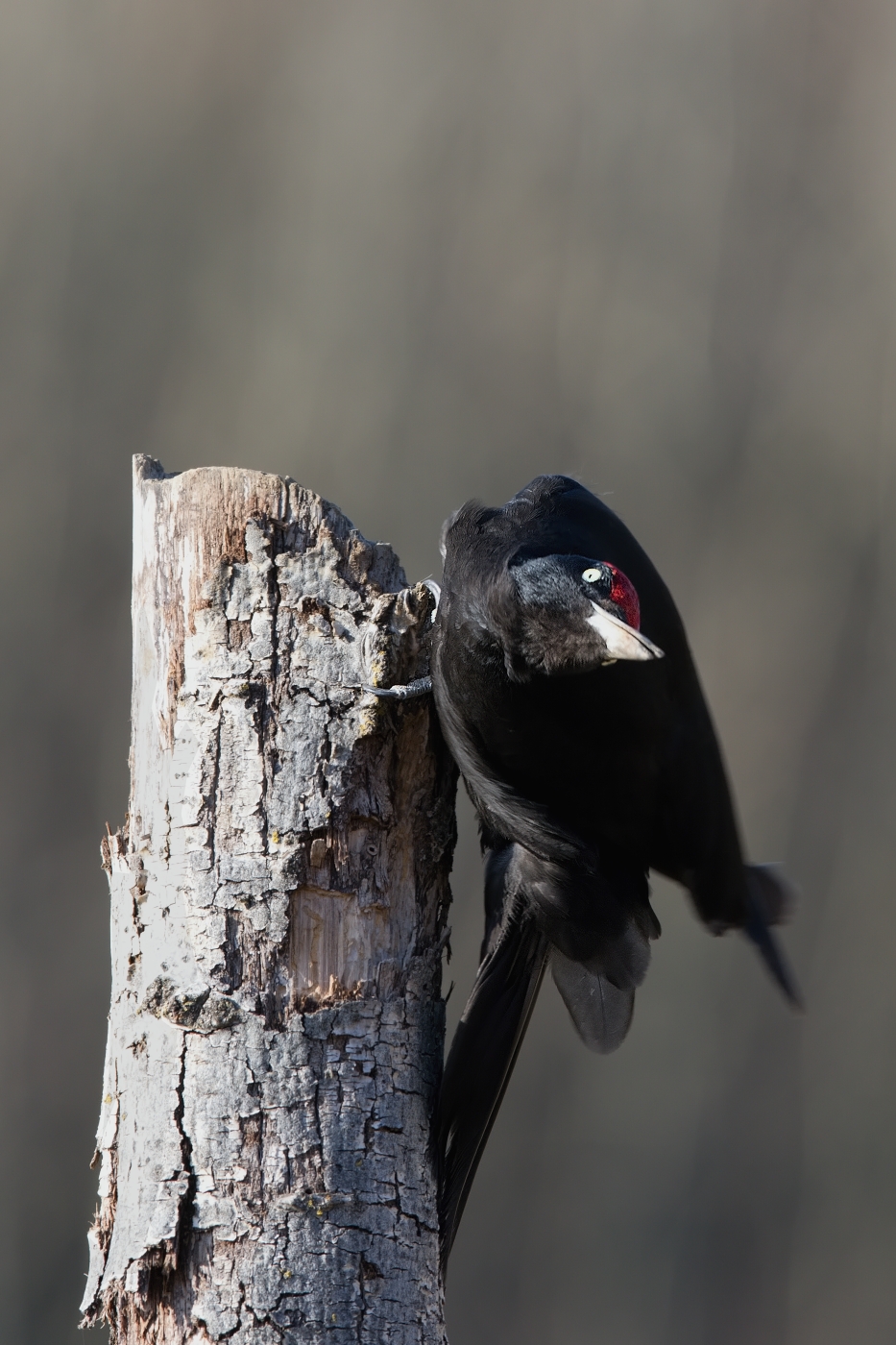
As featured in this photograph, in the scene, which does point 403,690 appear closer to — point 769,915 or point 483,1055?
point 483,1055

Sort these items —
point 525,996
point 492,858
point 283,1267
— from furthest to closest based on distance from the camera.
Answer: point 492,858 → point 525,996 → point 283,1267

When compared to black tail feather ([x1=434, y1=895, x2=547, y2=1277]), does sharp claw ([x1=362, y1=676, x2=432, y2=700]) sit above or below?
above

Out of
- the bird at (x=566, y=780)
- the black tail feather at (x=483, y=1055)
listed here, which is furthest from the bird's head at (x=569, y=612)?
the black tail feather at (x=483, y=1055)

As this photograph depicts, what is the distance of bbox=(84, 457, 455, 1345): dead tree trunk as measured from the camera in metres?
1.33

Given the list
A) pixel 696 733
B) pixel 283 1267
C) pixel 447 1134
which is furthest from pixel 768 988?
pixel 283 1267

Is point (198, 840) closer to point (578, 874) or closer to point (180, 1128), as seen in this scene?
point (180, 1128)

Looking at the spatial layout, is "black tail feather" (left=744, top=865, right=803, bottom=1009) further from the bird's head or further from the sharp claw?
the sharp claw

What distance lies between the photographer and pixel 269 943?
1.42m

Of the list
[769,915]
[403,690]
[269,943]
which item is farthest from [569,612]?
[769,915]

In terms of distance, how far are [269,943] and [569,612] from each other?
1.78 ft

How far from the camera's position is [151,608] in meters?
1.57

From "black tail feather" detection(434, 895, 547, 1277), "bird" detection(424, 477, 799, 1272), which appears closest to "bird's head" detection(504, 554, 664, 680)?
"bird" detection(424, 477, 799, 1272)

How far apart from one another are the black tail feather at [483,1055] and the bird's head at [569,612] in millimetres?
430

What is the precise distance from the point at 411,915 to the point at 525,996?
356 millimetres
